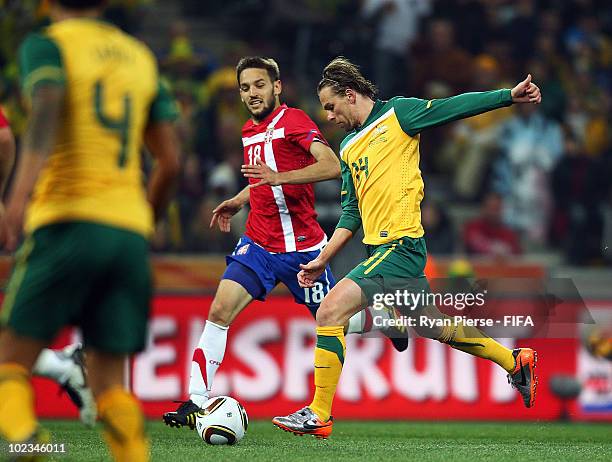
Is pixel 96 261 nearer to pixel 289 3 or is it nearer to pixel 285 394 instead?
pixel 285 394

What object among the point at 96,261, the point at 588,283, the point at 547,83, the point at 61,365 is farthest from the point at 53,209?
the point at 547,83

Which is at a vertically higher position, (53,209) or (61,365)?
(53,209)

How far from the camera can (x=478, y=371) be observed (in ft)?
35.3

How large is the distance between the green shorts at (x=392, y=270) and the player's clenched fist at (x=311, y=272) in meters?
0.20

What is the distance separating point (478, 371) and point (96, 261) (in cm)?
708

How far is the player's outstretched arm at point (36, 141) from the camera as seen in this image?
4000 mm

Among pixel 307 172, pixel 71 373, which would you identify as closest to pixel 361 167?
pixel 307 172

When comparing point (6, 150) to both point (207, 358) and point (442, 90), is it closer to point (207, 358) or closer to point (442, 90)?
point (207, 358)

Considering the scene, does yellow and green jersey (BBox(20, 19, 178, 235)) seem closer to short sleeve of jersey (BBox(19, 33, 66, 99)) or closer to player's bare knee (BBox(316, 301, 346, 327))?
short sleeve of jersey (BBox(19, 33, 66, 99))

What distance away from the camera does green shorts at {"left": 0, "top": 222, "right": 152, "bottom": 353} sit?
4168mm

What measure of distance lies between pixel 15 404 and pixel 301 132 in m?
3.80

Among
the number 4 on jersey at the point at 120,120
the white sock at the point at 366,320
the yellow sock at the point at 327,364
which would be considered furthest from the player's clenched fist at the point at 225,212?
the number 4 on jersey at the point at 120,120

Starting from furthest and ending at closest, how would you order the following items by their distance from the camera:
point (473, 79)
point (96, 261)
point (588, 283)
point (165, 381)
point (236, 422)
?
point (473, 79), point (588, 283), point (165, 381), point (236, 422), point (96, 261)

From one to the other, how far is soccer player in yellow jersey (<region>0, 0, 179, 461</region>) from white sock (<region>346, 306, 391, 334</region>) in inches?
132
